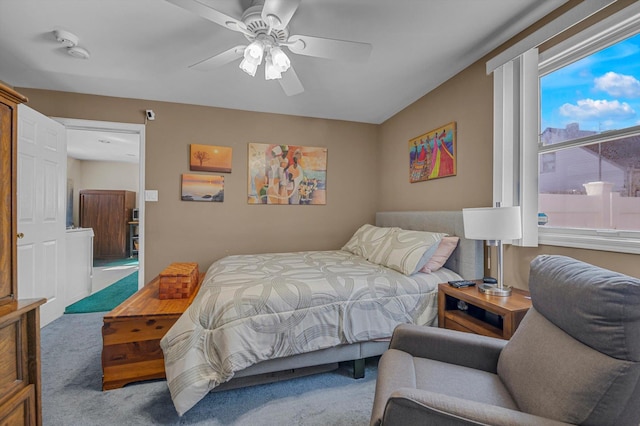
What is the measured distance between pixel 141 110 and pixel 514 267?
12.9ft

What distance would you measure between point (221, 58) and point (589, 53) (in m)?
2.27

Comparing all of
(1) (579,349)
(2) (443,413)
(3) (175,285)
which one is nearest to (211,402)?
(3) (175,285)

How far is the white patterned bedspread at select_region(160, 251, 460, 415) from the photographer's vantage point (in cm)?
156

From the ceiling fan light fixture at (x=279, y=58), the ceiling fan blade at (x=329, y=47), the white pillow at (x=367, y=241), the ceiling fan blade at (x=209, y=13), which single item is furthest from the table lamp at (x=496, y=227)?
the ceiling fan blade at (x=209, y=13)

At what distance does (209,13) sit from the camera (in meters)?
1.44

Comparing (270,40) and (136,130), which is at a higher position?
(270,40)

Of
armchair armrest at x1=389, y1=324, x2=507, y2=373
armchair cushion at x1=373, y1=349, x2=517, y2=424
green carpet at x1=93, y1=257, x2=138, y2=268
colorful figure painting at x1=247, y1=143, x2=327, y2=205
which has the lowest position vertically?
green carpet at x1=93, y1=257, x2=138, y2=268

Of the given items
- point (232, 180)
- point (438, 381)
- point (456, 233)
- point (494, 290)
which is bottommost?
point (438, 381)

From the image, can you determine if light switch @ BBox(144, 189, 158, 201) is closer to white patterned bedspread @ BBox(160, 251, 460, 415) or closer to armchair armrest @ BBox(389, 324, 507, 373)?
white patterned bedspread @ BBox(160, 251, 460, 415)

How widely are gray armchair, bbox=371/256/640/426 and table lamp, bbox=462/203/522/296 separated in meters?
0.50

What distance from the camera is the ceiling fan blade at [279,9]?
1380mm

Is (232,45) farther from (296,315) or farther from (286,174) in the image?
(296,315)

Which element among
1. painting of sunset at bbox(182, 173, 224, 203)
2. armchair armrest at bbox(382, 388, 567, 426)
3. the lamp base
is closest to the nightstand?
the lamp base

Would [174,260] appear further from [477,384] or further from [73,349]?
[477,384]
